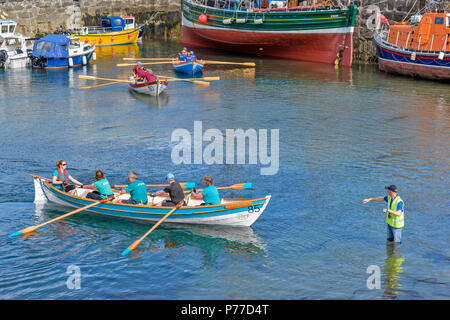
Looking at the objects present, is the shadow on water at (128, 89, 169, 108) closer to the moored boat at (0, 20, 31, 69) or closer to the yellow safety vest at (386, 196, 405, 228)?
the moored boat at (0, 20, 31, 69)

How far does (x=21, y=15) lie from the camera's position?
241ft

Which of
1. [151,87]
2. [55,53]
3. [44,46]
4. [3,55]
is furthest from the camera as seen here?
[44,46]

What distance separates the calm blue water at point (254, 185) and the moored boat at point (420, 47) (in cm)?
132

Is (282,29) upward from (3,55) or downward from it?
upward

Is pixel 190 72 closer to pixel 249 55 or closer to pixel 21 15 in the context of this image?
pixel 249 55

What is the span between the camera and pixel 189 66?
45.7m

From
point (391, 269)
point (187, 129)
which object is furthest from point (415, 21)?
point (391, 269)

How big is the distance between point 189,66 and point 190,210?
2985cm

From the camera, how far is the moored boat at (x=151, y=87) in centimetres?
3712

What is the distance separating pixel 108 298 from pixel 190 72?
3447cm

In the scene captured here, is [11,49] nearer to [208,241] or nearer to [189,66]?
[189,66]

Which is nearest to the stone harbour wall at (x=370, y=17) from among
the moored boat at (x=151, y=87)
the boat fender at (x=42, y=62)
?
the moored boat at (x=151, y=87)

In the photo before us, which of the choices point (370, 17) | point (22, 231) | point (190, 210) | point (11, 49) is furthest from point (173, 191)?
point (11, 49)

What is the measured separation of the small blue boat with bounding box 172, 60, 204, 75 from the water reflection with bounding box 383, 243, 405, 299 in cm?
3204
